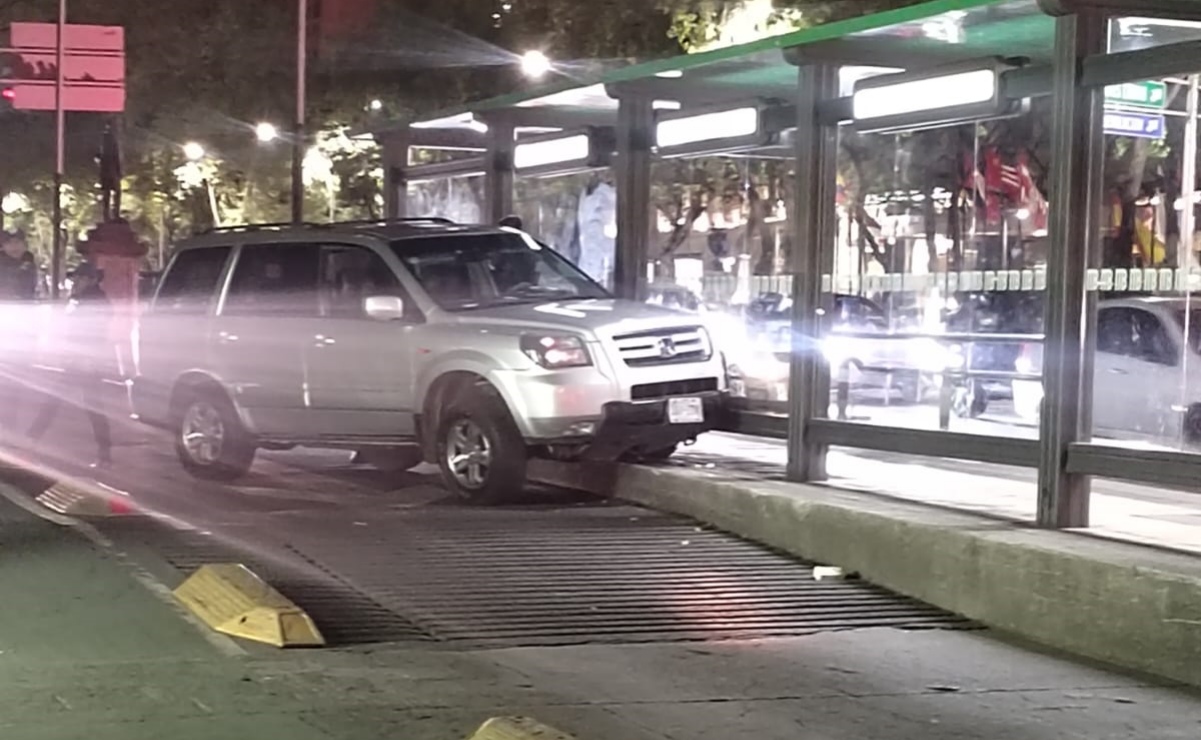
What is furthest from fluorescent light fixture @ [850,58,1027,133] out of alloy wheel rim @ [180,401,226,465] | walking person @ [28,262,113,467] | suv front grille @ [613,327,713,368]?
walking person @ [28,262,113,467]

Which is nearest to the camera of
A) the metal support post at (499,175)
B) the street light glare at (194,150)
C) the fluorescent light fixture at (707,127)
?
the fluorescent light fixture at (707,127)

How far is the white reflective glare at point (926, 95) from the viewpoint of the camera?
34.9 ft

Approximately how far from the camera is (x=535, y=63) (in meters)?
25.3

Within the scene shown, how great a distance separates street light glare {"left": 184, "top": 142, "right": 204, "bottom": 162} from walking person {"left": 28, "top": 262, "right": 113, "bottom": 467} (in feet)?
59.0

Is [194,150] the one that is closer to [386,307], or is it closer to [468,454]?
[386,307]

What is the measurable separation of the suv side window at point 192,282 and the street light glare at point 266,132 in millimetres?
18991

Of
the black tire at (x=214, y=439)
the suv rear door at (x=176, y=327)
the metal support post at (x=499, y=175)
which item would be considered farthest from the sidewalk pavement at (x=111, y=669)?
the metal support post at (x=499, y=175)

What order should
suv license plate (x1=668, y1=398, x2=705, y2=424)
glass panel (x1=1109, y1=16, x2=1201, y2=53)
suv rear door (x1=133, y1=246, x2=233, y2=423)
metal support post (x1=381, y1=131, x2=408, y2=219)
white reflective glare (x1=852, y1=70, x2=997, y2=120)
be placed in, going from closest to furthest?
glass panel (x1=1109, y1=16, x2=1201, y2=53) < white reflective glare (x1=852, y1=70, x2=997, y2=120) < suv license plate (x1=668, y1=398, x2=705, y2=424) < suv rear door (x1=133, y1=246, x2=233, y2=423) < metal support post (x1=381, y1=131, x2=408, y2=219)

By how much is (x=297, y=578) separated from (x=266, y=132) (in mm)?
27282

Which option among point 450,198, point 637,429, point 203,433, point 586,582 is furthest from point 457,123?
point 586,582

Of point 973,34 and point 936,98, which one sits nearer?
point 973,34

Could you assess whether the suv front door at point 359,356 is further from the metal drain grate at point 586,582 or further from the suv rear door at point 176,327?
the suv rear door at point 176,327

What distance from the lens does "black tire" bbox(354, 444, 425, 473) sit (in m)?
14.1

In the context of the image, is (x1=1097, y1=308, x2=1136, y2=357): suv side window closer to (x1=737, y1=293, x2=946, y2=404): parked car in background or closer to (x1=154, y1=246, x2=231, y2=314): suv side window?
(x1=737, y1=293, x2=946, y2=404): parked car in background
